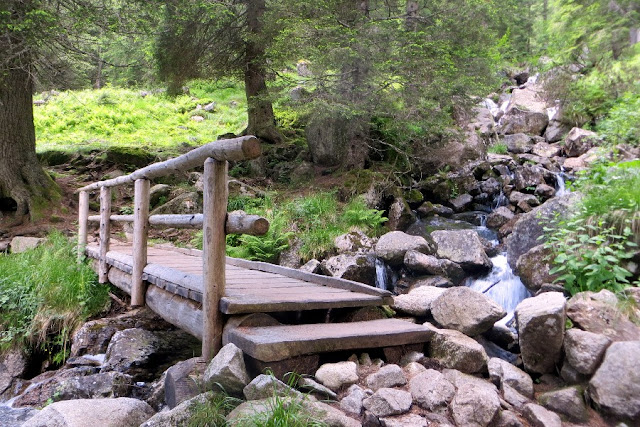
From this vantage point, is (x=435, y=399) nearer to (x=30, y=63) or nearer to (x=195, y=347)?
(x=195, y=347)

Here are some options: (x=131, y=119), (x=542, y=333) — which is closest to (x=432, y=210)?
(x=542, y=333)

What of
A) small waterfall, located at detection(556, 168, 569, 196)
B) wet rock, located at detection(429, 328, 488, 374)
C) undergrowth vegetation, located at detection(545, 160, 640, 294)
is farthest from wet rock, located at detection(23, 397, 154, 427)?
small waterfall, located at detection(556, 168, 569, 196)

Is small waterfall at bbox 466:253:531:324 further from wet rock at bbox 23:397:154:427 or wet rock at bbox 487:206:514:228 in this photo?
wet rock at bbox 23:397:154:427

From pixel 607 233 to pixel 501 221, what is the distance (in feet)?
16.3

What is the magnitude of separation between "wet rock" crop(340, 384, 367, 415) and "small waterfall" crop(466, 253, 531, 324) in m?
3.24

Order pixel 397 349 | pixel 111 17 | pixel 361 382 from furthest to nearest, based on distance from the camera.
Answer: pixel 111 17, pixel 397 349, pixel 361 382

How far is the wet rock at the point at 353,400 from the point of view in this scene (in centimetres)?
270

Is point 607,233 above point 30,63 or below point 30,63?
below

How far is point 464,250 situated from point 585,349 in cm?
415

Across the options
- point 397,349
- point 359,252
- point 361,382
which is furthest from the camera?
point 359,252

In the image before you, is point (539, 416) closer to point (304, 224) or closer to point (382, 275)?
point (382, 275)

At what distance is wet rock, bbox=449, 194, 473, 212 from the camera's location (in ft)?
34.5

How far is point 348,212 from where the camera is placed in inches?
336

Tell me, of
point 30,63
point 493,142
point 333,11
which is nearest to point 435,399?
point 333,11
